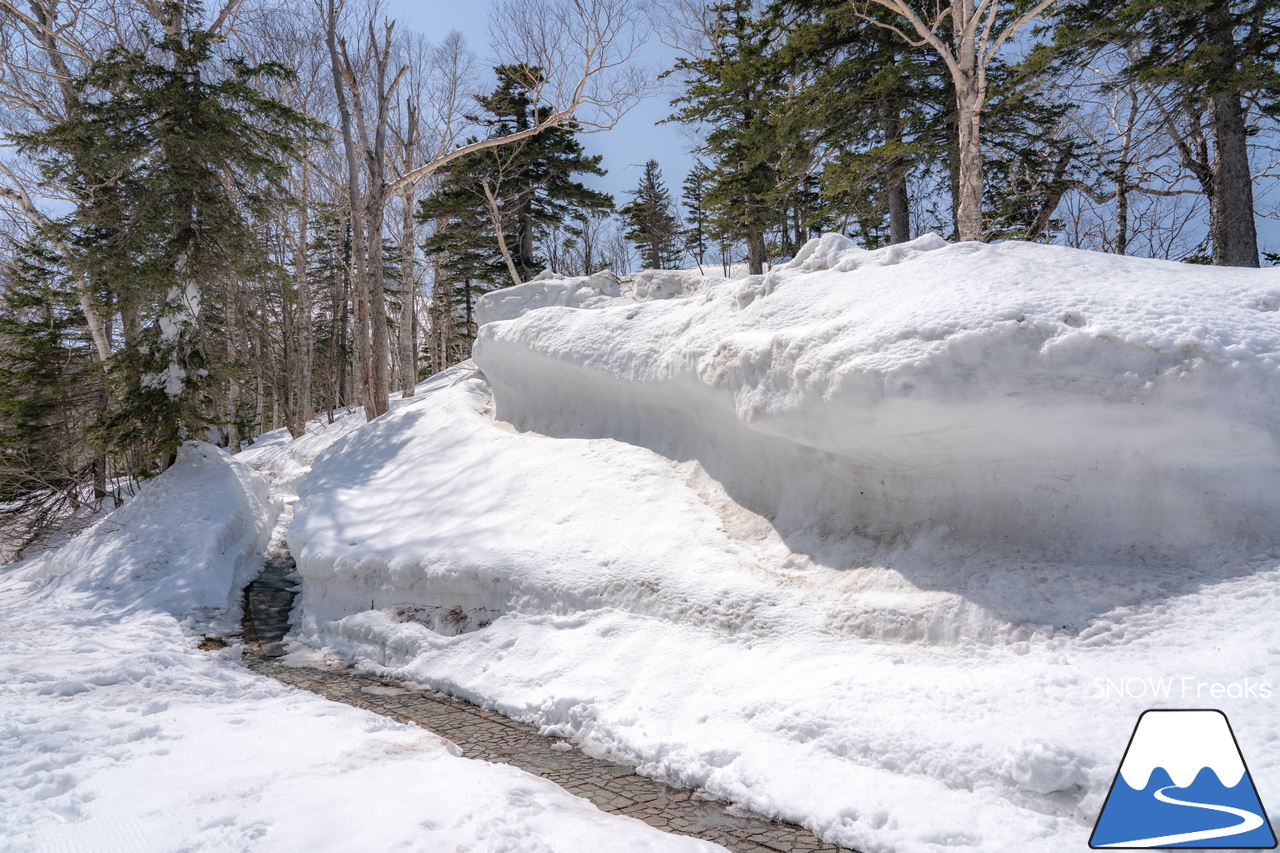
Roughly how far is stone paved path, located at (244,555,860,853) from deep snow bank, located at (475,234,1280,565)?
81.8 inches

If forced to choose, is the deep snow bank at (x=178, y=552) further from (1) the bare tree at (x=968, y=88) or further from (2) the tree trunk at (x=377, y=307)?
(1) the bare tree at (x=968, y=88)

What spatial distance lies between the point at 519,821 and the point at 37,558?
11051 mm

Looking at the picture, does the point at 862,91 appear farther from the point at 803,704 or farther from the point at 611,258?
the point at 611,258

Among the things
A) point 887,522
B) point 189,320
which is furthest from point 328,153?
point 887,522

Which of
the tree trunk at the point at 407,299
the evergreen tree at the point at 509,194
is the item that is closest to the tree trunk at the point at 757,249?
the evergreen tree at the point at 509,194

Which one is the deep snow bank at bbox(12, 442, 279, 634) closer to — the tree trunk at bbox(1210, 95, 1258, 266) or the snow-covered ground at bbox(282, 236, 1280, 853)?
the snow-covered ground at bbox(282, 236, 1280, 853)

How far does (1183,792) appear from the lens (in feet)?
8.71

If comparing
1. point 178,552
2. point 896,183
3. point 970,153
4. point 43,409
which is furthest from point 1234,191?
point 43,409

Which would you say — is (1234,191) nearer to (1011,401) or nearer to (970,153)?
(970,153)

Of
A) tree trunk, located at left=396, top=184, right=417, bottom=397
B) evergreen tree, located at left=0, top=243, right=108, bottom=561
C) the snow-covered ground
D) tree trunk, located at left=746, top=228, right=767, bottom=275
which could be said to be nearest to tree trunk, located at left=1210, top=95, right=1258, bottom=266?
the snow-covered ground

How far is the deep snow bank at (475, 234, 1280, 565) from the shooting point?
3652mm

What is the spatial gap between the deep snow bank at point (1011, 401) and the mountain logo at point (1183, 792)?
1.27 metres

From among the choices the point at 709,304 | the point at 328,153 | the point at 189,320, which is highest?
the point at 328,153

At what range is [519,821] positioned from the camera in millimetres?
2881
